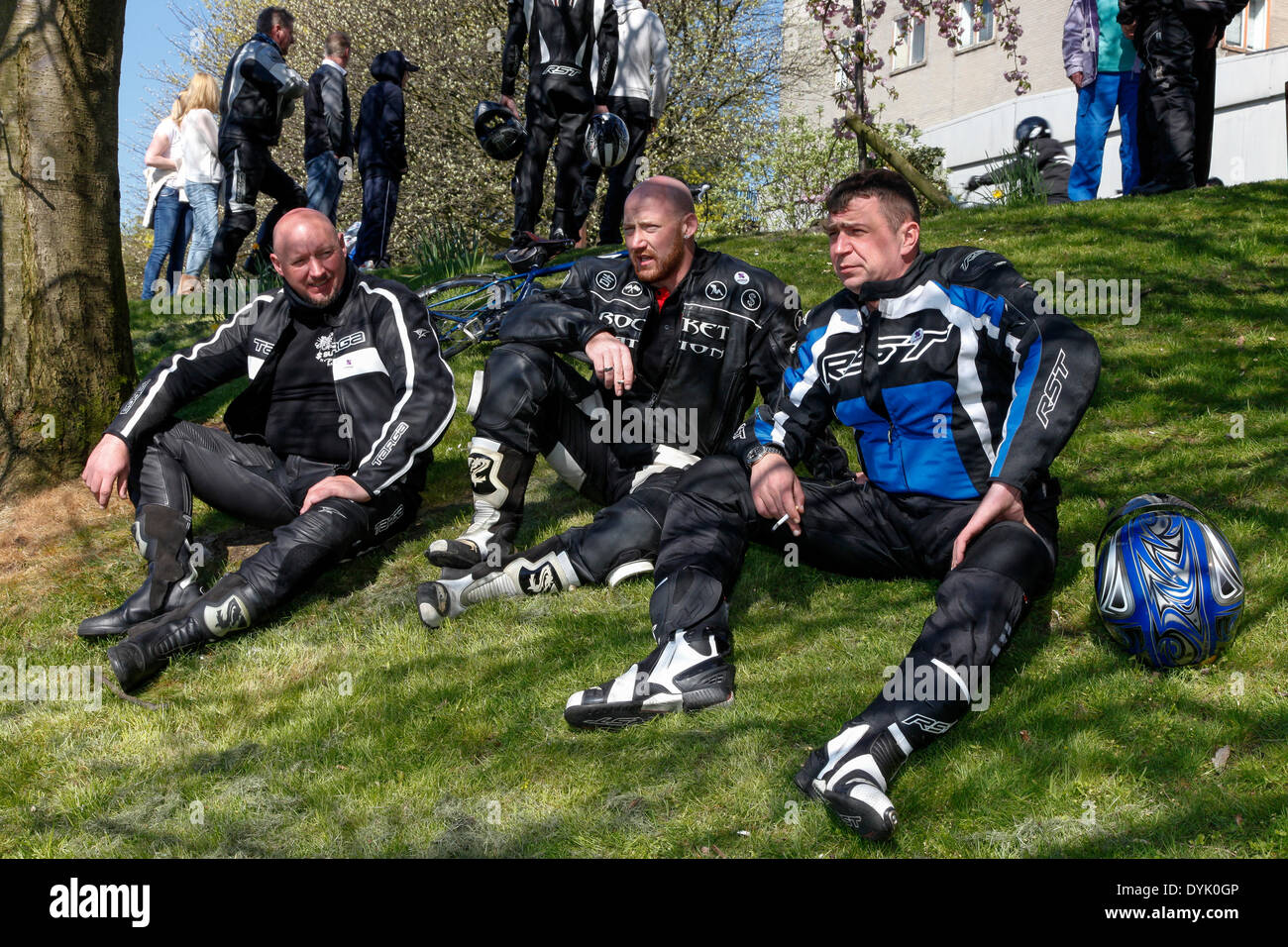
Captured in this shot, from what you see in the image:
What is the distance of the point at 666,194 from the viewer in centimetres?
532

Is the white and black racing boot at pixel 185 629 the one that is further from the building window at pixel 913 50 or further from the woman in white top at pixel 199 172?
the building window at pixel 913 50

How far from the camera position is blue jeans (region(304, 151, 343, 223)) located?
11.8 meters

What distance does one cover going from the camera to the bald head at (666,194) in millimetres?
5297

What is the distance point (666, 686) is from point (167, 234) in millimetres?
10289

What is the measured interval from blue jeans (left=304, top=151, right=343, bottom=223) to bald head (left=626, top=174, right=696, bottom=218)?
24.5ft

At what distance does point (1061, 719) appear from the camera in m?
3.61

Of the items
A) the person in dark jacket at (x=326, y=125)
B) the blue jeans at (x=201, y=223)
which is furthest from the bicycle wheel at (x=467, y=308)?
the person in dark jacket at (x=326, y=125)

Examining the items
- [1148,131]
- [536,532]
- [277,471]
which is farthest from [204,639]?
[1148,131]

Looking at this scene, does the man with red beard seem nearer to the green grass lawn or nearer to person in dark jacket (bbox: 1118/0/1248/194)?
the green grass lawn

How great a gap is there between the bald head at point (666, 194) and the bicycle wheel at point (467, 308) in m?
2.79

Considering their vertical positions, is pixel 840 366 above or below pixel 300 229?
below

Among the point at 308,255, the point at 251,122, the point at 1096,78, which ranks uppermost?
the point at 1096,78

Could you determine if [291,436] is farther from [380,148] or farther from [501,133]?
[380,148]

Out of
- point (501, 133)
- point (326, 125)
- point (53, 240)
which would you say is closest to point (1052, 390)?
point (53, 240)
